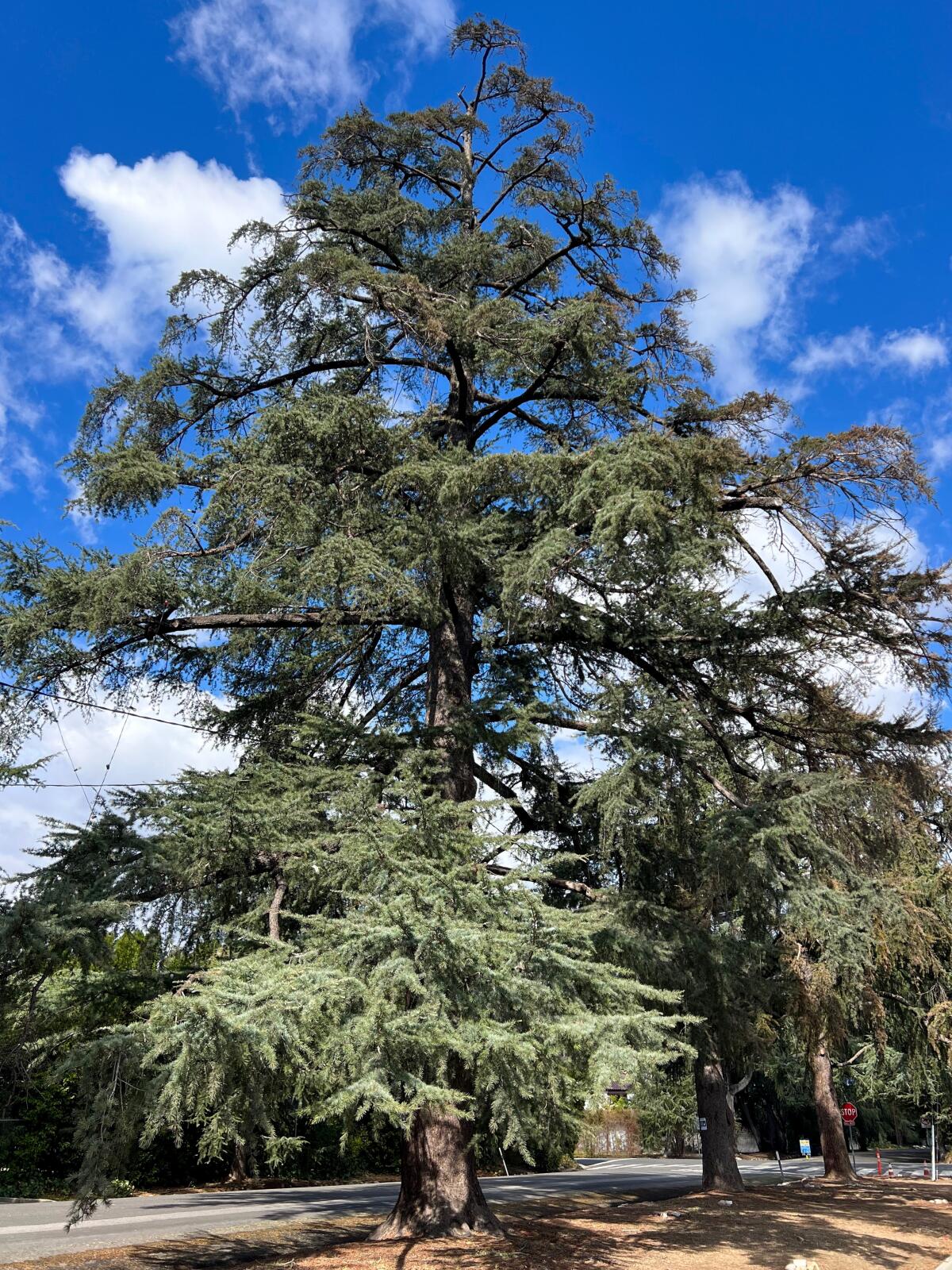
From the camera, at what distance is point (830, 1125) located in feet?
70.1

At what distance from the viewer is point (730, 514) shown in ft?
35.9

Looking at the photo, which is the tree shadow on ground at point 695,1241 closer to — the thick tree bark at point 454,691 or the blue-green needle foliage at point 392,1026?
the blue-green needle foliage at point 392,1026

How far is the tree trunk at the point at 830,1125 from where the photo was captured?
20.9 m

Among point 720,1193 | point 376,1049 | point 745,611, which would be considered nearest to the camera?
point 376,1049

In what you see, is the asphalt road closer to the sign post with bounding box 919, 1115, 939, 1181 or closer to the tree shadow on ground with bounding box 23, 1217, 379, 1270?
the tree shadow on ground with bounding box 23, 1217, 379, 1270

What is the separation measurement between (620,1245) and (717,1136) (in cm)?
845

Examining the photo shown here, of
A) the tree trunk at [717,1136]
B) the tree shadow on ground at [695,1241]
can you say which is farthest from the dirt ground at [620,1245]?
the tree trunk at [717,1136]

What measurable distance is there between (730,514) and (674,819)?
3665 millimetres

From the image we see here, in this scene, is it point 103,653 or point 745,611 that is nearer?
point 103,653

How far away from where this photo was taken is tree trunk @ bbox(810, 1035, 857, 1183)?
20.9m

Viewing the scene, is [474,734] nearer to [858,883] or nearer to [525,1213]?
[858,883]

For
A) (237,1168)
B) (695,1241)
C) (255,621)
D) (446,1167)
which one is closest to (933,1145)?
(695,1241)

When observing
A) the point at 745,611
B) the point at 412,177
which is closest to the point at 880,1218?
the point at 745,611

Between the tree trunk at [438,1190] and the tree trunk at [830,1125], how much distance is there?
1312 cm
